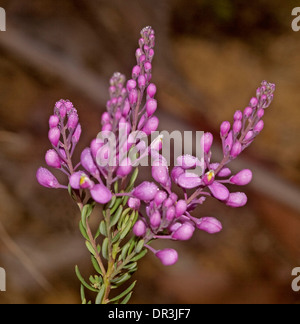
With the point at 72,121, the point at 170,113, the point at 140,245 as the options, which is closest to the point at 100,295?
the point at 140,245

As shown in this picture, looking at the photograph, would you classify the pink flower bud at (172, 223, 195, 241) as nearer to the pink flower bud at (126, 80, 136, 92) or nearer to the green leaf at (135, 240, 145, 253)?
the green leaf at (135, 240, 145, 253)

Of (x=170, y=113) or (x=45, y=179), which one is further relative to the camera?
(x=170, y=113)

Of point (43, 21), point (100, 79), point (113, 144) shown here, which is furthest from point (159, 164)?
point (43, 21)

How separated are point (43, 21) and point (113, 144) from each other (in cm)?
138

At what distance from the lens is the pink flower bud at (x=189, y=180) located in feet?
1.39

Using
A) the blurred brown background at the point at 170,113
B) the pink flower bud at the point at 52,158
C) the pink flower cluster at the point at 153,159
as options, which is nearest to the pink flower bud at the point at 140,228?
the pink flower cluster at the point at 153,159

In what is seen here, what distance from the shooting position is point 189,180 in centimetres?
43

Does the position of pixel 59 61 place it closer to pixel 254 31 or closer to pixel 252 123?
pixel 254 31

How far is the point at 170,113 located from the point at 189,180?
1169 millimetres

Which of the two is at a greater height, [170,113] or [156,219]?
[170,113]

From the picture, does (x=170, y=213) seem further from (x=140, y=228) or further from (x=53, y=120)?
(x=53, y=120)

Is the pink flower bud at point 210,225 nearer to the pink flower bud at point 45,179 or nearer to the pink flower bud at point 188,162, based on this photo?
the pink flower bud at point 188,162

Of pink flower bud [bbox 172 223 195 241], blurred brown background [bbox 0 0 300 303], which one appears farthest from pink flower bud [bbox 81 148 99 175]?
blurred brown background [bbox 0 0 300 303]

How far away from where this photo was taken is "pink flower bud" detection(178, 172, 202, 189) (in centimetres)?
42
